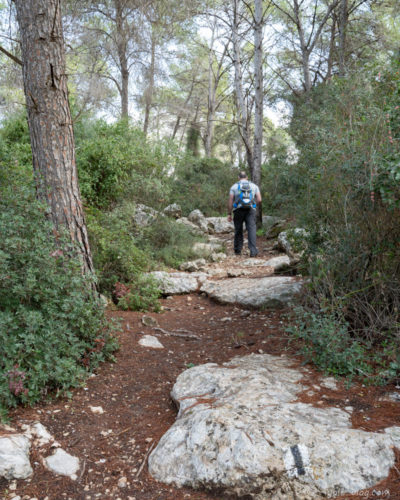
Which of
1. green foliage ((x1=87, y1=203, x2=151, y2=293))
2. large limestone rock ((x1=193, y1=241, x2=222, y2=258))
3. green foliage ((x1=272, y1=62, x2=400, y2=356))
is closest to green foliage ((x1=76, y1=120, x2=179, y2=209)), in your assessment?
large limestone rock ((x1=193, y1=241, x2=222, y2=258))

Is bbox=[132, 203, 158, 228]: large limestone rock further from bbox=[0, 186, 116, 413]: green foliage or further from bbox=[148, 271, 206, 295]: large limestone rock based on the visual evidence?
bbox=[0, 186, 116, 413]: green foliage

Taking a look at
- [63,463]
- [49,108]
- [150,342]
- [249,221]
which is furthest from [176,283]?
[63,463]

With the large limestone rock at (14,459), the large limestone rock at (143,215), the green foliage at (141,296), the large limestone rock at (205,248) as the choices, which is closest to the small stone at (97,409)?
the large limestone rock at (14,459)

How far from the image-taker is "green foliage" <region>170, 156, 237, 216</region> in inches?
583

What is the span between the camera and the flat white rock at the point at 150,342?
4303 mm

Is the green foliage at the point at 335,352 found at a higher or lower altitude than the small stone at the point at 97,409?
higher

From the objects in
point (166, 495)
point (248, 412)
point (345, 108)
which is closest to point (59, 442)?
point (166, 495)

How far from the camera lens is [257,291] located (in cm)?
565

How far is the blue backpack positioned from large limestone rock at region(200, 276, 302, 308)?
2754 mm

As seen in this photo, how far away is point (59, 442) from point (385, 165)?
305 centimetres

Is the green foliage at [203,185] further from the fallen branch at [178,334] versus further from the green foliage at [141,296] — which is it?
the fallen branch at [178,334]

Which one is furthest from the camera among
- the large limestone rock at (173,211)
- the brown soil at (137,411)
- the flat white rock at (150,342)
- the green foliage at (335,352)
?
the large limestone rock at (173,211)

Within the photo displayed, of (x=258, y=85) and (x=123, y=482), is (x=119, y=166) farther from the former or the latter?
(x=123, y=482)

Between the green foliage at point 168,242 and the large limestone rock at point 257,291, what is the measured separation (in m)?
1.84
